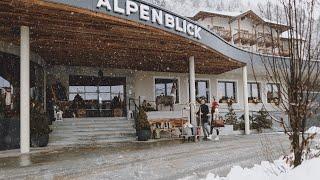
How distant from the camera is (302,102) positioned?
5.46 meters

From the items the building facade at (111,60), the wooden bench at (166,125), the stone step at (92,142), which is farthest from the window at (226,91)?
the stone step at (92,142)

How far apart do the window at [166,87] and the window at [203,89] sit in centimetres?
158

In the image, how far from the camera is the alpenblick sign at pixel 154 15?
1119cm

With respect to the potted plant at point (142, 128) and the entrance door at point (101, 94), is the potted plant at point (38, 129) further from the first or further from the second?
the entrance door at point (101, 94)

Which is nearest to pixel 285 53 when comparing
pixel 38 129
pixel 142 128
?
pixel 38 129

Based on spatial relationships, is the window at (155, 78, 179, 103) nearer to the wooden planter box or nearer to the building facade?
the building facade

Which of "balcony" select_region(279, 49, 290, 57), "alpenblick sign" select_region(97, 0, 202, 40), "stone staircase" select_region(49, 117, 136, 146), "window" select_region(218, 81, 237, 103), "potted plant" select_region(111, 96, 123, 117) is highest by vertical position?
"alpenblick sign" select_region(97, 0, 202, 40)

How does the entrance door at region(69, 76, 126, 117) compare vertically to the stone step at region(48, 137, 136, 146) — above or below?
above

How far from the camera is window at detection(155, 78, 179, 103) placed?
23.5 m

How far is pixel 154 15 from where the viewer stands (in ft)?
41.2

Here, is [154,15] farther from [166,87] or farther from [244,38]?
[244,38]

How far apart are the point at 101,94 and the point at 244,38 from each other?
54.7ft

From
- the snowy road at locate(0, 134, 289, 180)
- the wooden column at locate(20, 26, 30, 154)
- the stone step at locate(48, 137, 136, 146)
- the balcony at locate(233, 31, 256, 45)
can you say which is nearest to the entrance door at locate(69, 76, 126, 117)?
the stone step at locate(48, 137, 136, 146)

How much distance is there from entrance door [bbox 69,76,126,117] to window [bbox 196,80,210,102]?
4939mm
